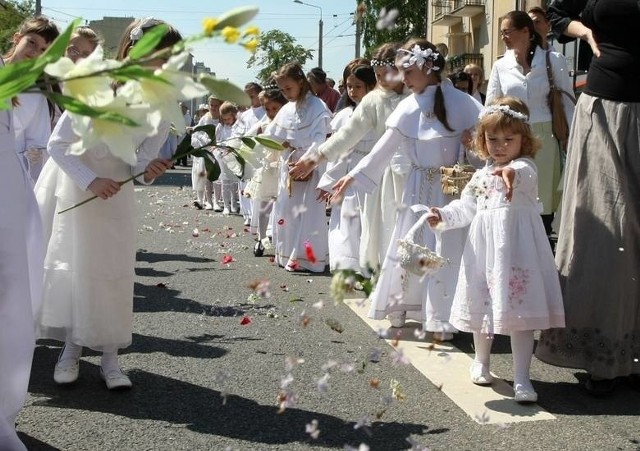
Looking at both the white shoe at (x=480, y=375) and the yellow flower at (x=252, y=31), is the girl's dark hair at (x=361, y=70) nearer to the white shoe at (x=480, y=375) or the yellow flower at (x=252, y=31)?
the white shoe at (x=480, y=375)

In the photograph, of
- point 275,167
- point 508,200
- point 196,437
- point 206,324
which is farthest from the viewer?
point 275,167

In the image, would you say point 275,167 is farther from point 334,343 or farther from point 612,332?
point 612,332

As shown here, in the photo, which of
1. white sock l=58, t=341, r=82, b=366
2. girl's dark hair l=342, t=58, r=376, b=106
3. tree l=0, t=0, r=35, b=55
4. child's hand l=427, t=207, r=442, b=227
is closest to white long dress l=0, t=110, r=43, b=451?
white sock l=58, t=341, r=82, b=366

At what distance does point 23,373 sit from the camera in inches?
135

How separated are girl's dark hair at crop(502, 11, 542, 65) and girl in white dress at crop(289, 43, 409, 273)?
3.06ft

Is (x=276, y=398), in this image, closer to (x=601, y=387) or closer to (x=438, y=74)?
(x=601, y=387)

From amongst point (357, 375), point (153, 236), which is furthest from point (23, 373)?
point (153, 236)

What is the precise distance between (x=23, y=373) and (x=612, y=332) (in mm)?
2931

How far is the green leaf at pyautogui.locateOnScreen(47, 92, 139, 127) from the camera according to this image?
3.86ft

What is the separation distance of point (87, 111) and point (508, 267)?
11.5 feet

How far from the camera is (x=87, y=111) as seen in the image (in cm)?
118

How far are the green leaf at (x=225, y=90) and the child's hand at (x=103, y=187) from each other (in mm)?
3072

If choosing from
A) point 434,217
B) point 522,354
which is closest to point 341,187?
point 434,217

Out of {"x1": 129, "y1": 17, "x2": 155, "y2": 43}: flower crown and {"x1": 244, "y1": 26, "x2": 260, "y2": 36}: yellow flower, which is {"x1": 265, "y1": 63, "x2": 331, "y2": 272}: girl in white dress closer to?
{"x1": 129, "y1": 17, "x2": 155, "y2": 43}: flower crown
